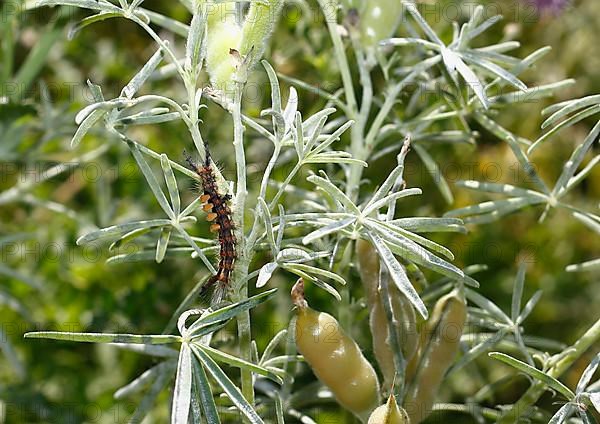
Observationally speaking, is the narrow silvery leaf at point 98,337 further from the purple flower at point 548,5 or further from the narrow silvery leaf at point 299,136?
the purple flower at point 548,5

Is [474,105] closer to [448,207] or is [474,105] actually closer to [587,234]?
[448,207]

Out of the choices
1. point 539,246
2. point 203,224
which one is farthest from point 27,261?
point 539,246

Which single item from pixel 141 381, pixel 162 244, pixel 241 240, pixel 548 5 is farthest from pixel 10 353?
pixel 548 5

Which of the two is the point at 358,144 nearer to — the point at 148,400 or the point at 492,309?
the point at 492,309

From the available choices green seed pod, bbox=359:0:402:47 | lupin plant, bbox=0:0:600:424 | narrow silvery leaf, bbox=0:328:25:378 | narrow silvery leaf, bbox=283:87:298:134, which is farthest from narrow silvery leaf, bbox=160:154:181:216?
narrow silvery leaf, bbox=0:328:25:378

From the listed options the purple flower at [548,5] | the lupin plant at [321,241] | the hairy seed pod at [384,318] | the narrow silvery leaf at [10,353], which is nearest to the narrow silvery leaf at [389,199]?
the lupin plant at [321,241]
